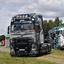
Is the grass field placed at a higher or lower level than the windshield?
lower

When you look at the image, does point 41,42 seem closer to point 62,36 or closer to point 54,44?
point 62,36

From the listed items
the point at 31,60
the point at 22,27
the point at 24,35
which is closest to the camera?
the point at 31,60

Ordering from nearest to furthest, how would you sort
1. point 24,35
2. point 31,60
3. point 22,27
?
point 31,60, point 24,35, point 22,27

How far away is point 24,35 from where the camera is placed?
969 inches

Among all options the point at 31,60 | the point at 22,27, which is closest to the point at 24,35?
the point at 22,27

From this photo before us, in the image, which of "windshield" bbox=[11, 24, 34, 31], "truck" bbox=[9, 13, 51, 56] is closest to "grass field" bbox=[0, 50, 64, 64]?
"truck" bbox=[9, 13, 51, 56]

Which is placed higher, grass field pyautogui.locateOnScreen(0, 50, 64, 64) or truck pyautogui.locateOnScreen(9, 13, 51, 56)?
truck pyautogui.locateOnScreen(9, 13, 51, 56)

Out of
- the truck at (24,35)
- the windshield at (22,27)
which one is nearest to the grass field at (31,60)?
the truck at (24,35)

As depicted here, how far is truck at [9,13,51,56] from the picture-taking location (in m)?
24.6

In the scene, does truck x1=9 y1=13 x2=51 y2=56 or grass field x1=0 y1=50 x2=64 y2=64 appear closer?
grass field x1=0 y1=50 x2=64 y2=64

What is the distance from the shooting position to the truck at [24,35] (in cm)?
2456

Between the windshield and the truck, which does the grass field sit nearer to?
the truck

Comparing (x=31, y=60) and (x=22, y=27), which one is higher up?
(x=22, y=27)

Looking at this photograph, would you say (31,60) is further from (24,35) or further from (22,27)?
(22,27)
